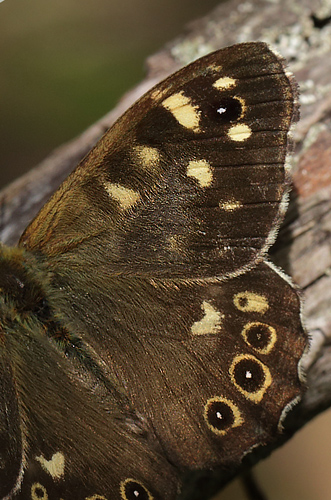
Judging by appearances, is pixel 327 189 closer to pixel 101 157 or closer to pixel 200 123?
pixel 200 123

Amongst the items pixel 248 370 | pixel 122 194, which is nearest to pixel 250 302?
pixel 248 370

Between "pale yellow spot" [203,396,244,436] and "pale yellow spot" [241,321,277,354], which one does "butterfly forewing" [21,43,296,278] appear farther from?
"pale yellow spot" [203,396,244,436]

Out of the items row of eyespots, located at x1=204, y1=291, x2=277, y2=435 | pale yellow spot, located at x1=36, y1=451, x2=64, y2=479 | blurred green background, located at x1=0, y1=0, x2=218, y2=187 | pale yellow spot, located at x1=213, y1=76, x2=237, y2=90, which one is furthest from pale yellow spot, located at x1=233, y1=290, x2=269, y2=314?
blurred green background, located at x1=0, y1=0, x2=218, y2=187

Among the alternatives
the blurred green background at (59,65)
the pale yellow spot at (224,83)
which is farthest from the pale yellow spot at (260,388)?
the blurred green background at (59,65)

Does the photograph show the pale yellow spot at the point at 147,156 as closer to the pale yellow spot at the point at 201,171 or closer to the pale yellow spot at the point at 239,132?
the pale yellow spot at the point at 201,171

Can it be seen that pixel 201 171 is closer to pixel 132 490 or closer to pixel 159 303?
pixel 159 303

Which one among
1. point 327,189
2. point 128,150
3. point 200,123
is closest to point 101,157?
point 128,150

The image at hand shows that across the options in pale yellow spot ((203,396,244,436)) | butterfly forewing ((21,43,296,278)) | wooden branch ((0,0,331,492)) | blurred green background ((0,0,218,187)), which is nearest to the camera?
butterfly forewing ((21,43,296,278))
